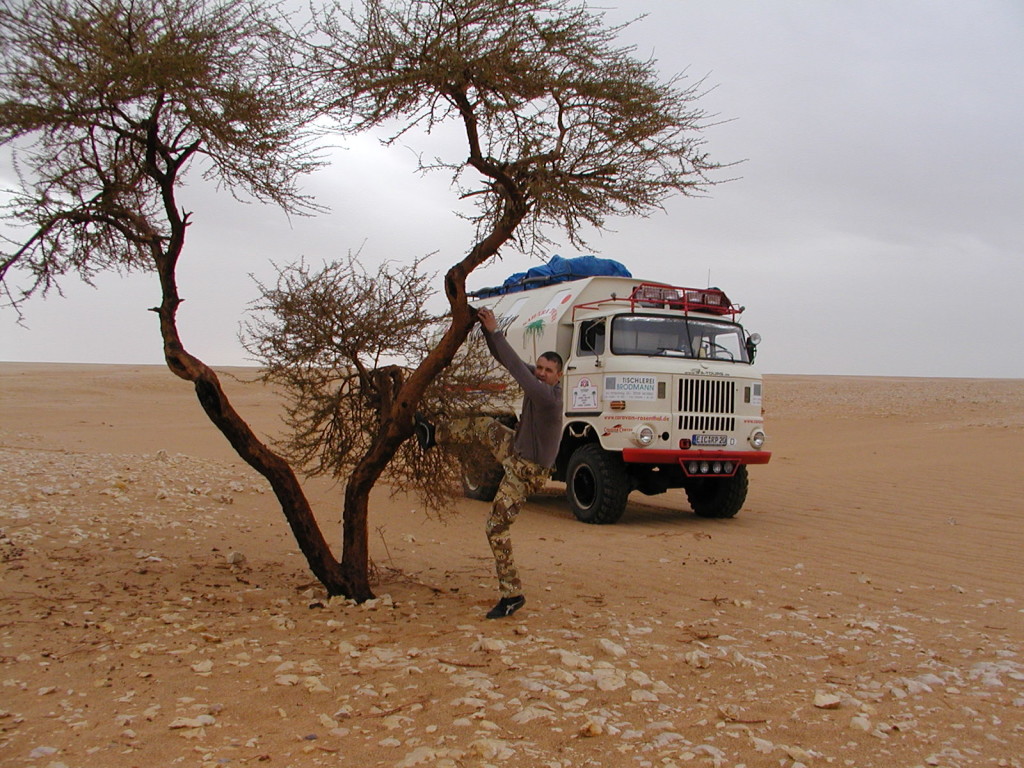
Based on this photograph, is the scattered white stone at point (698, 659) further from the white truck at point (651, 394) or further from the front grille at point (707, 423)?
the front grille at point (707, 423)

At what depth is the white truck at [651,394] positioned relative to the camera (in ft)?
35.9

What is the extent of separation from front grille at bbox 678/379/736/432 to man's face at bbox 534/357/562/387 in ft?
17.1

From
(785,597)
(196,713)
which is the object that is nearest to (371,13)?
(196,713)

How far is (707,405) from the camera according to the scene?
11188 millimetres

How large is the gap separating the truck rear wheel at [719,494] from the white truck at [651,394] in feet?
0.04

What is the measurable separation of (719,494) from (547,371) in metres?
6.66

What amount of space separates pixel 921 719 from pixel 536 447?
2691 millimetres

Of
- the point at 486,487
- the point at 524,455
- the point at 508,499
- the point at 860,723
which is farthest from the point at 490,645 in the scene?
the point at 486,487

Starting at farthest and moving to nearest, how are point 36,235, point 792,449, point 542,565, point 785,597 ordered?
1. point 792,449
2. point 542,565
3. point 785,597
4. point 36,235

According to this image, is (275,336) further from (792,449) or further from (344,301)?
(792,449)

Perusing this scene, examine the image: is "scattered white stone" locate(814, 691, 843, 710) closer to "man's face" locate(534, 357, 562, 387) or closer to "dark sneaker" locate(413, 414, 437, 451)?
"man's face" locate(534, 357, 562, 387)

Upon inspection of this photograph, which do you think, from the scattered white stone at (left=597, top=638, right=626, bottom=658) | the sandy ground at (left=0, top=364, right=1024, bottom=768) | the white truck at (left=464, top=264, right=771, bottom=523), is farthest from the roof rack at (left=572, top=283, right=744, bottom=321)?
the scattered white stone at (left=597, top=638, right=626, bottom=658)

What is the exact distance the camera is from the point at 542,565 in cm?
832

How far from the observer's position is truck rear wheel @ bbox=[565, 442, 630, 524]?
11.1 m
